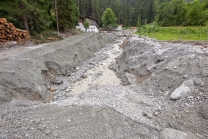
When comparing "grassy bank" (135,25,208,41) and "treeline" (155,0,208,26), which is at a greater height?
"treeline" (155,0,208,26)

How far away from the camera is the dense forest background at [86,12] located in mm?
14594

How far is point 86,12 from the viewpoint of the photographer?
68062 millimetres

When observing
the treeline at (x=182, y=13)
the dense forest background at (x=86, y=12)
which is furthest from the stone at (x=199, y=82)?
the treeline at (x=182, y=13)

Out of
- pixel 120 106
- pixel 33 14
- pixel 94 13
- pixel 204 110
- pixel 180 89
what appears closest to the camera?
pixel 204 110

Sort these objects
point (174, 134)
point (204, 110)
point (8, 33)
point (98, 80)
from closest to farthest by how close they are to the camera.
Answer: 1. point (174, 134)
2. point (204, 110)
3. point (98, 80)
4. point (8, 33)

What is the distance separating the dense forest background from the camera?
14594 millimetres

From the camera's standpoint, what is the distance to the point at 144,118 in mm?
4402

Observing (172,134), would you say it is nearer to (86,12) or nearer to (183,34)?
(183,34)

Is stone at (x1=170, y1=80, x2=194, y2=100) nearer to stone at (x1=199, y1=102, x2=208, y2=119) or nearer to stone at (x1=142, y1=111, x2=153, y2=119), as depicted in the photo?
stone at (x1=199, y1=102, x2=208, y2=119)

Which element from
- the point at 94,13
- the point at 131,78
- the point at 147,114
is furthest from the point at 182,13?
the point at 94,13

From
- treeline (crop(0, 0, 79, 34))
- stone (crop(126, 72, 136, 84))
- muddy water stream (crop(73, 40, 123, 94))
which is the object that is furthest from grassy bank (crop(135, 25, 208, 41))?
treeline (crop(0, 0, 79, 34))

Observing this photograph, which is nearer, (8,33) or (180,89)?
(180,89)

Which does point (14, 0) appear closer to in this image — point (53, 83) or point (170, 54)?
point (53, 83)

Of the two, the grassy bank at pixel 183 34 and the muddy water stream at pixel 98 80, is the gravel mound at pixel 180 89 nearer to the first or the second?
the muddy water stream at pixel 98 80
